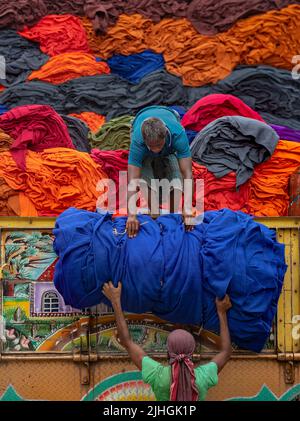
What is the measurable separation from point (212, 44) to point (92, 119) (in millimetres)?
1444

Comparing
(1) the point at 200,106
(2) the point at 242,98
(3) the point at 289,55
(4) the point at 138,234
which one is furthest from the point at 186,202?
(3) the point at 289,55

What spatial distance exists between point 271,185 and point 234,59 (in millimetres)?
1962

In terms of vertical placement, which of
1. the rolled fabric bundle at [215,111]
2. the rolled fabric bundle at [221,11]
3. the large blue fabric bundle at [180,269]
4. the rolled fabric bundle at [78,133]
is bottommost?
the large blue fabric bundle at [180,269]

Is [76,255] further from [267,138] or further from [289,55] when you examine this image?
[289,55]

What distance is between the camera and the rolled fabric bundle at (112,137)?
653 cm

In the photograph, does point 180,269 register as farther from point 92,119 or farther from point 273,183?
point 92,119

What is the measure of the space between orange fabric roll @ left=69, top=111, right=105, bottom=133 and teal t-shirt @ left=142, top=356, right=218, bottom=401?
3.54 m

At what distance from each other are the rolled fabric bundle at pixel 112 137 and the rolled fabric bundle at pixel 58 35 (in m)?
1.33

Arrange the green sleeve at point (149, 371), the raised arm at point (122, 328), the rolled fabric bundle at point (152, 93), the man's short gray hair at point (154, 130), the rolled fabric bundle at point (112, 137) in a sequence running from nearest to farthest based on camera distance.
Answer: the green sleeve at point (149, 371), the raised arm at point (122, 328), the man's short gray hair at point (154, 130), the rolled fabric bundle at point (112, 137), the rolled fabric bundle at point (152, 93)

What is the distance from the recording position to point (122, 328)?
4.22 m

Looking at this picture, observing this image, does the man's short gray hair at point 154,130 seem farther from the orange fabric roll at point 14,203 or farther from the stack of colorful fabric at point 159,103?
the orange fabric roll at point 14,203

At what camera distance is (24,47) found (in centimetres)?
765

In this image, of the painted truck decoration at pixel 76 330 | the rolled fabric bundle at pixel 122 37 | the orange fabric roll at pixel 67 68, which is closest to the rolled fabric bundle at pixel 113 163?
the painted truck decoration at pixel 76 330

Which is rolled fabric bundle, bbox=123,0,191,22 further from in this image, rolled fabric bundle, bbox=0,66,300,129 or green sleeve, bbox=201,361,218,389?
green sleeve, bbox=201,361,218,389
